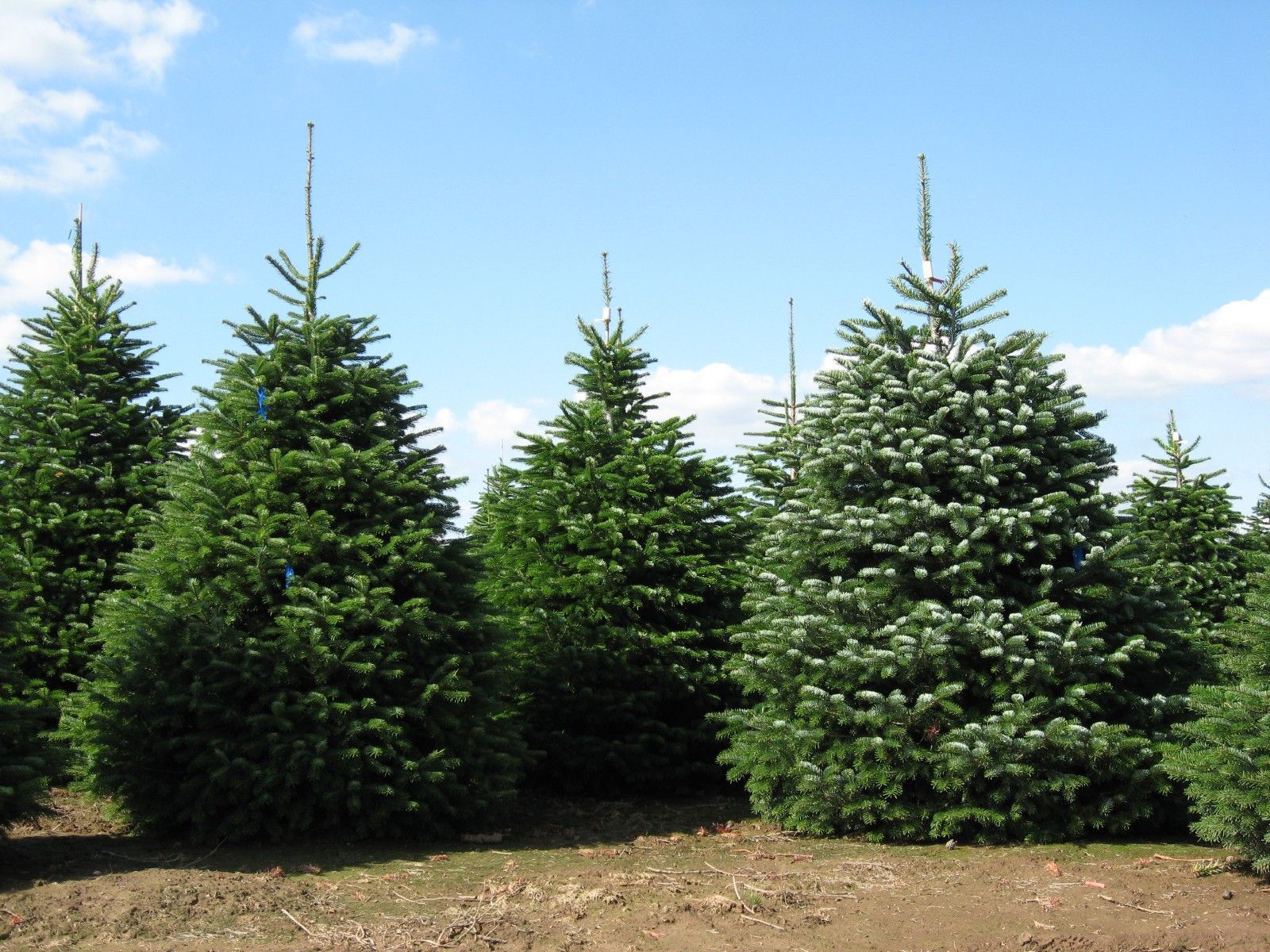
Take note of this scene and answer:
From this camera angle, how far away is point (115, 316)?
459 inches

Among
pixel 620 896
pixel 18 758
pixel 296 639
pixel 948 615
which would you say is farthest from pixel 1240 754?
pixel 18 758

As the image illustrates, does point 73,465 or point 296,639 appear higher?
point 73,465

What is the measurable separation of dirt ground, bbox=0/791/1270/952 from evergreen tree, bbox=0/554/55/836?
439 mm

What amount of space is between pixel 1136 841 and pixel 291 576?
635 centimetres

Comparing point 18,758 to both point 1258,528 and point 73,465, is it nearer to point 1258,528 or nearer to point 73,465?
point 73,465

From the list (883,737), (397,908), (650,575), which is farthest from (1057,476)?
(397,908)

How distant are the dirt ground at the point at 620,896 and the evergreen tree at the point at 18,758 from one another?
0.44 metres

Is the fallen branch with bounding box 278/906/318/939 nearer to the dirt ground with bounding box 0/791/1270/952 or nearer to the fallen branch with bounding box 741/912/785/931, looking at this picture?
the dirt ground with bounding box 0/791/1270/952

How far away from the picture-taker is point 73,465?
1045 cm

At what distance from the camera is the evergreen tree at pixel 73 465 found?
32.3 ft

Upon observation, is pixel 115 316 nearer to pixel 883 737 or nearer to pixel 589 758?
pixel 589 758

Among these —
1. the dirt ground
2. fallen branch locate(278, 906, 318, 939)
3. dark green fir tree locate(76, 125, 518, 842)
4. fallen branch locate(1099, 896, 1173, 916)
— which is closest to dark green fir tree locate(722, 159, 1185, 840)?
the dirt ground

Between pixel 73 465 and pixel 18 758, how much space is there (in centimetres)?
478

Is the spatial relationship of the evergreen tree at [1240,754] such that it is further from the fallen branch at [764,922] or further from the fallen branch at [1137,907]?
the fallen branch at [764,922]
